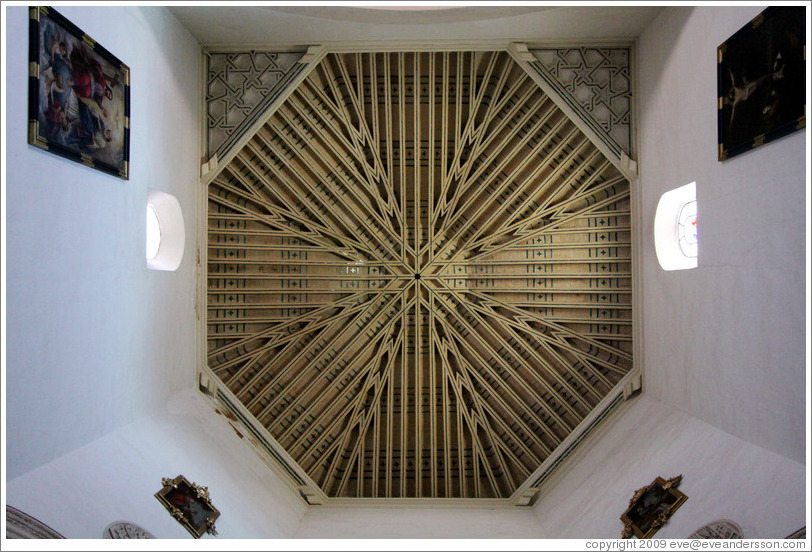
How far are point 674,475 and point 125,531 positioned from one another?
483cm

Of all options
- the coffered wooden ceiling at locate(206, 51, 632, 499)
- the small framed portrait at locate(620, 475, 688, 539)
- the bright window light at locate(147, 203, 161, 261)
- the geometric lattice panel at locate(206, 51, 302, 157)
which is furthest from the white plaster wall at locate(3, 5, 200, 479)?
the small framed portrait at locate(620, 475, 688, 539)

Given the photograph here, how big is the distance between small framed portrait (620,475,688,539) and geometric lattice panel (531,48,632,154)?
4.21 meters

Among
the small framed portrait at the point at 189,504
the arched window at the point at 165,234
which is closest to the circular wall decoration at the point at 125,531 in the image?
the small framed portrait at the point at 189,504

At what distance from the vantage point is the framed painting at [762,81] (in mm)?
A: 4723

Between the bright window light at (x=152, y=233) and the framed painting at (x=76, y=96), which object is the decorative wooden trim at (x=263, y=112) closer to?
the bright window light at (x=152, y=233)

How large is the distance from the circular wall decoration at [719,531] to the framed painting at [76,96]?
5.96 meters

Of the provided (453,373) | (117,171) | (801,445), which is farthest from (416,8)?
(801,445)

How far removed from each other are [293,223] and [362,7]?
294 cm

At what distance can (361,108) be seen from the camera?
8359 mm

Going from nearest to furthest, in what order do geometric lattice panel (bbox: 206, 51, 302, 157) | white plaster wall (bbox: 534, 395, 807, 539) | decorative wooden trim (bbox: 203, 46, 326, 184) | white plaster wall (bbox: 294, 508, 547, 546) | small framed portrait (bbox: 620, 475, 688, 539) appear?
white plaster wall (bbox: 534, 395, 807, 539)
small framed portrait (bbox: 620, 475, 688, 539)
white plaster wall (bbox: 294, 508, 547, 546)
decorative wooden trim (bbox: 203, 46, 326, 184)
geometric lattice panel (bbox: 206, 51, 302, 157)

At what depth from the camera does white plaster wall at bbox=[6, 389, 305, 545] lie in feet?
15.5

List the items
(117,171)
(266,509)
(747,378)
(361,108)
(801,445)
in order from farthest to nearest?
(361,108) → (266,509) → (117,171) → (747,378) → (801,445)

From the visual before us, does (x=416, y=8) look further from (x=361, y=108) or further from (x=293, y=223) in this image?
(x=293, y=223)

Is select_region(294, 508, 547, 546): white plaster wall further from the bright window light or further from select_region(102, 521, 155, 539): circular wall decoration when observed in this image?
the bright window light
